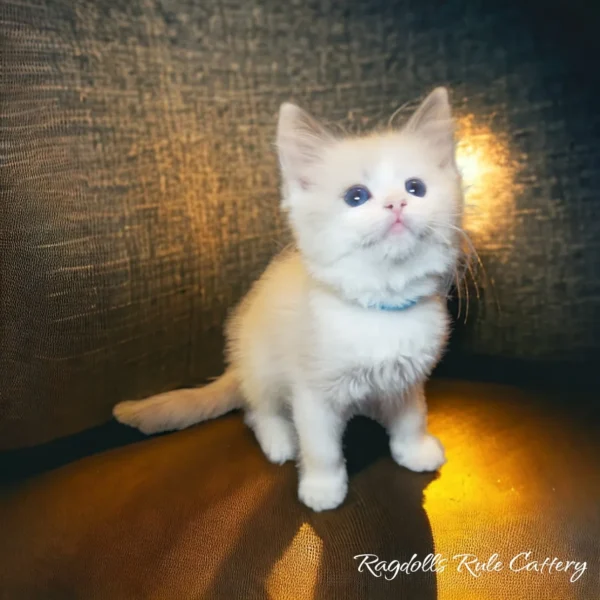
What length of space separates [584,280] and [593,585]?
555 mm

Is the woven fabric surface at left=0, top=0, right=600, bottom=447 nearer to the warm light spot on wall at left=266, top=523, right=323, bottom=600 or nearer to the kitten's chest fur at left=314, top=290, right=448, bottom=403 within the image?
the kitten's chest fur at left=314, top=290, right=448, bottom=403

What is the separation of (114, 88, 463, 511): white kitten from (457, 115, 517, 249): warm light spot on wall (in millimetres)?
253

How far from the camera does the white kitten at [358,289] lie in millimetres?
729

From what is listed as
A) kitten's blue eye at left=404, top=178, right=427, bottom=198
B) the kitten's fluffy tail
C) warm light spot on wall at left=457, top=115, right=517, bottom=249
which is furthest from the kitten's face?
the kitten's fluffy tail

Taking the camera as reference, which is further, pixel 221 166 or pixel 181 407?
pixel 221 166

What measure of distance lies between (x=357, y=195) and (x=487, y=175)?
410 millimetres

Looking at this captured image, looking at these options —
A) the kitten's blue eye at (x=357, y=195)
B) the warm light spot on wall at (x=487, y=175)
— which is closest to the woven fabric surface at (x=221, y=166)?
the warm light spot on wall at (x=487, y=175)

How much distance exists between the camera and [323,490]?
2.57ft

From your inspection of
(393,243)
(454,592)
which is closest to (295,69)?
(393,243)

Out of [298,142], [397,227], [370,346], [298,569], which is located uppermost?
[298,142]

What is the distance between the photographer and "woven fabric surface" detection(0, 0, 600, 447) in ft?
2.93

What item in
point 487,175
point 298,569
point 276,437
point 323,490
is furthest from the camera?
point 487,175

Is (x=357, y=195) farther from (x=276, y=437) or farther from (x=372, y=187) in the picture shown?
(x=276, y=437)

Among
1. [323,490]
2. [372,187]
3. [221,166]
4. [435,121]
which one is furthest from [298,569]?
[221,166]
